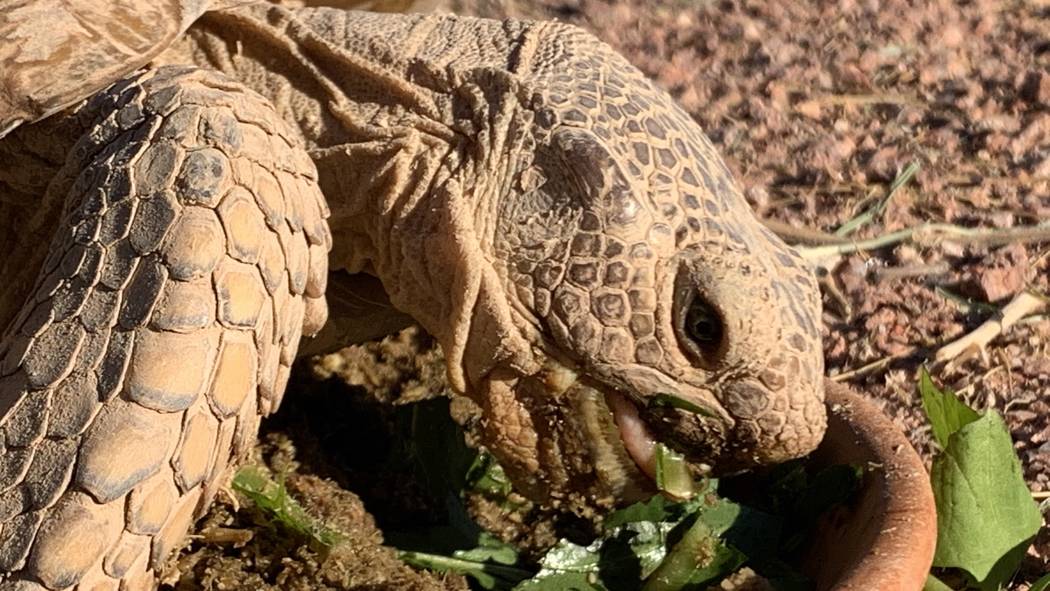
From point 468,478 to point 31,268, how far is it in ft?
3.08

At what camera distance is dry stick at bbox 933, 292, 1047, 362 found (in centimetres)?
320

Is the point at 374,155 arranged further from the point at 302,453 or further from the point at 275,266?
the point at 302,453

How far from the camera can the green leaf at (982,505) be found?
234cm

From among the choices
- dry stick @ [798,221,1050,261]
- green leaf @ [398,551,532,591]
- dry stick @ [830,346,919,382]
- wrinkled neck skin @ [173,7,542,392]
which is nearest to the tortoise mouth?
wrinkled neck skin @ [173,7,542,392]

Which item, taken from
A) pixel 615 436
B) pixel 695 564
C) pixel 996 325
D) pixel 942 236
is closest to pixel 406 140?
pixel 615 436

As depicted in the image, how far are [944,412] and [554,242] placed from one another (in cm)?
87

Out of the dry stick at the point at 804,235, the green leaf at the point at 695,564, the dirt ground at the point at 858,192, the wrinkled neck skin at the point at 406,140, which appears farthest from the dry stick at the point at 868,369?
the wrinkled neck skin at the point at 406,140

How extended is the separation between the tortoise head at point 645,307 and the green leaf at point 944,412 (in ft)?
1.18

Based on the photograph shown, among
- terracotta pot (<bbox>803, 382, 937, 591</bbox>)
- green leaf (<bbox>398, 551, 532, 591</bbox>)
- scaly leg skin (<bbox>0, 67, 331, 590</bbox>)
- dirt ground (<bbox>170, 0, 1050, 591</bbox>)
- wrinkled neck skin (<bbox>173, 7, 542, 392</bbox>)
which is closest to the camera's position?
scaly leg skin (<bbox>0, 67, 331, 590</bbox>)

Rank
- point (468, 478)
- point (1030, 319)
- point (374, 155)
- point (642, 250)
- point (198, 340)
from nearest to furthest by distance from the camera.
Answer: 1. point (198, 340)
2. point (642, 250)
3. point (374, 155)
4. point (468, 478)
5. point (1030, 319)

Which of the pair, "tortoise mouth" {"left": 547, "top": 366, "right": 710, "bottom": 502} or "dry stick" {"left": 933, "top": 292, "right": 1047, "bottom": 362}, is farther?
"dry stick" {"left": 933, "top": 292, "right": 1047, "bottom": 362}

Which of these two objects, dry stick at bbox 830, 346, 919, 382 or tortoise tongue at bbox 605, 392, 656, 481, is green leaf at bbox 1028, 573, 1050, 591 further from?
dry stick at bbox 830, 346, 919, 382

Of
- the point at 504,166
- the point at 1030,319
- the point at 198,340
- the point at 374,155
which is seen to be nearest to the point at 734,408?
the point at 504,166

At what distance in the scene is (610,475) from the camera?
232cm
